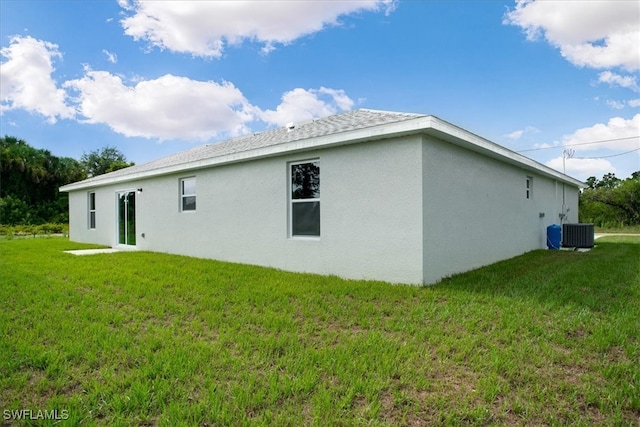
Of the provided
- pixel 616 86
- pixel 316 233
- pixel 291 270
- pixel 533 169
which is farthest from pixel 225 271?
pixel 616 86

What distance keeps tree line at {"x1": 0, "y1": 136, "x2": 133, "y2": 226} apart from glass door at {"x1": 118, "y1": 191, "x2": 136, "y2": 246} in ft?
67.2

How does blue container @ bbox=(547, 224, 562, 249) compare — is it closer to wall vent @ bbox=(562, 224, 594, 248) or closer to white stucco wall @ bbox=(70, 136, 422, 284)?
wall vent @ bbox=(562, 224, 594, 248)

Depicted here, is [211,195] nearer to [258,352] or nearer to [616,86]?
[258,352]

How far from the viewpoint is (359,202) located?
6.97 m

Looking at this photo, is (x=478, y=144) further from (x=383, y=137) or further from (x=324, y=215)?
(x=324, y=215)

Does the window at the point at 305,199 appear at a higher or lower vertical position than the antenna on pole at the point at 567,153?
lower

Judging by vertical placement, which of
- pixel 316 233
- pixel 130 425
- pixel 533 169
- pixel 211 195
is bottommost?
pixel 130 425

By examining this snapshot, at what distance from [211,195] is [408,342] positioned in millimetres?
7549

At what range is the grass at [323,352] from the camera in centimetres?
272

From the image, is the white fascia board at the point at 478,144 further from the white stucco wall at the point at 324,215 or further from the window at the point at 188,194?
the window at the point at 188,194

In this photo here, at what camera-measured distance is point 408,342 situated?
12.8ft

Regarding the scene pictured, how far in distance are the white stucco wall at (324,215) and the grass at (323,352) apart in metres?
0.74

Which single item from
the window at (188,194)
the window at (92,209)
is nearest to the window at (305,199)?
the window at (188,194)

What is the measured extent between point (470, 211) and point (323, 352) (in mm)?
5607
